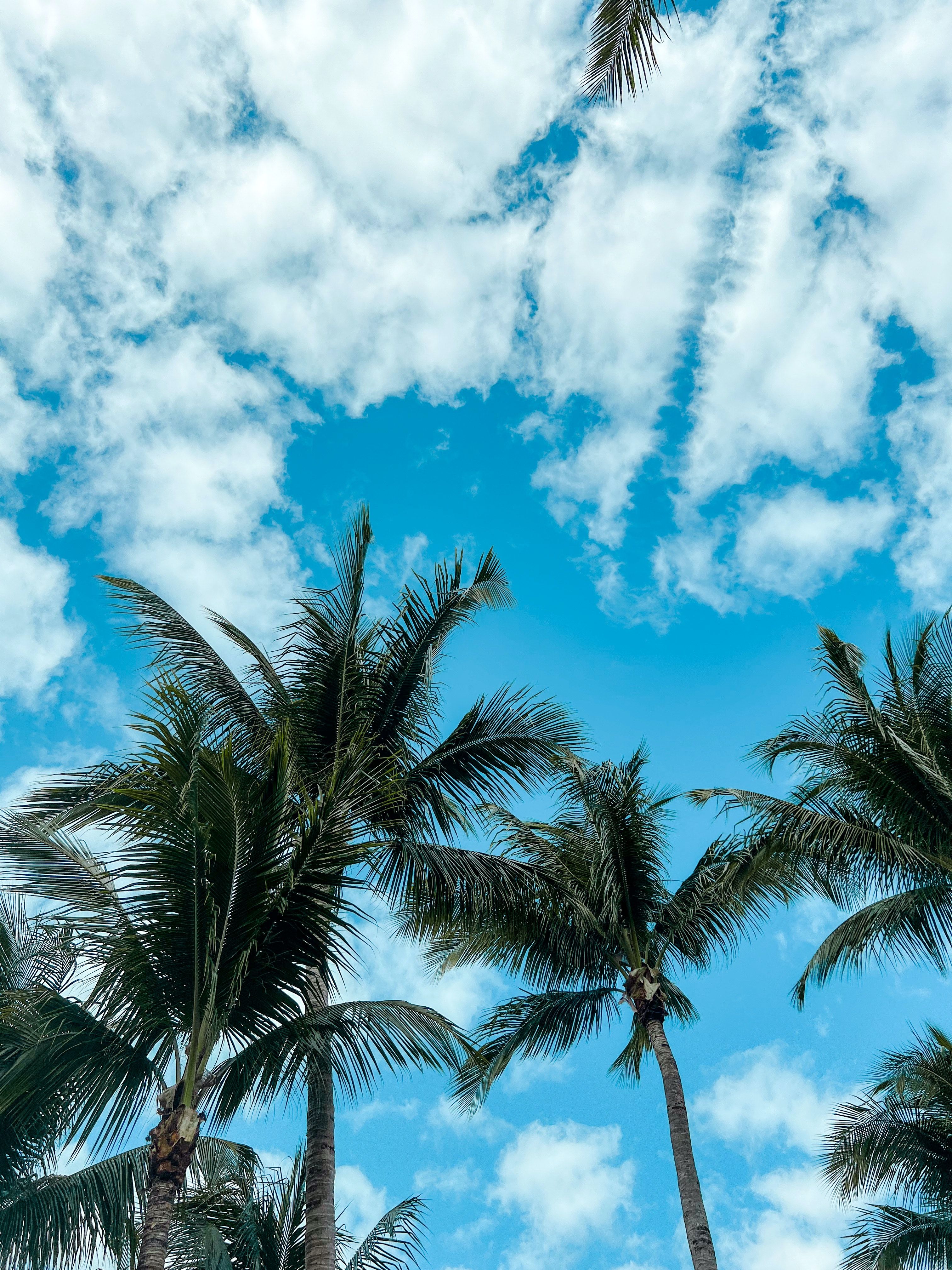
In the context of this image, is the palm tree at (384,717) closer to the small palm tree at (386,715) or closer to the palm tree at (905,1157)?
the small palm tree at (386,715)

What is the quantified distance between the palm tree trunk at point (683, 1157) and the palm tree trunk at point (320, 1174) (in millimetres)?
3824

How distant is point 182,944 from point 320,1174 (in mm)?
4402

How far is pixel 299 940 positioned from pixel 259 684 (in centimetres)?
536

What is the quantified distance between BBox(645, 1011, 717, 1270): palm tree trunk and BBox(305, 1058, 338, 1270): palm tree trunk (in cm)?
382

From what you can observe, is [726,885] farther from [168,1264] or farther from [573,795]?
[168,1264]

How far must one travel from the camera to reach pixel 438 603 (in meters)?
13.5

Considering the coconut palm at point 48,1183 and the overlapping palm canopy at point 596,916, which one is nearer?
the coconut palm at point 48,1183

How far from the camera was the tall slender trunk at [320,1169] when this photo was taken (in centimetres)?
1002

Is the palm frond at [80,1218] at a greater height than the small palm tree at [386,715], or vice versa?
the small palm tree at [386,715]

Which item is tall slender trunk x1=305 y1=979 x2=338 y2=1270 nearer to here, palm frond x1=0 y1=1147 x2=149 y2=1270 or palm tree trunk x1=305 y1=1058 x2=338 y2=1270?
palm tree trunk x1=305 y1=1058 x2=338 y2=1270

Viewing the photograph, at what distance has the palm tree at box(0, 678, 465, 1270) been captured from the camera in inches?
296

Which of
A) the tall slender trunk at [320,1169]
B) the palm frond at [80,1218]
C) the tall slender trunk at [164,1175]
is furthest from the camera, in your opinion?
the tall slender trunk at [320,1169]

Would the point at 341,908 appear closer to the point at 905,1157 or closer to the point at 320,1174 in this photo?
the point at 320,1174

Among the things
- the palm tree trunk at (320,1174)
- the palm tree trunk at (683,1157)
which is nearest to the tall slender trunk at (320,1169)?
the palm tree trunk at (320,1174)
